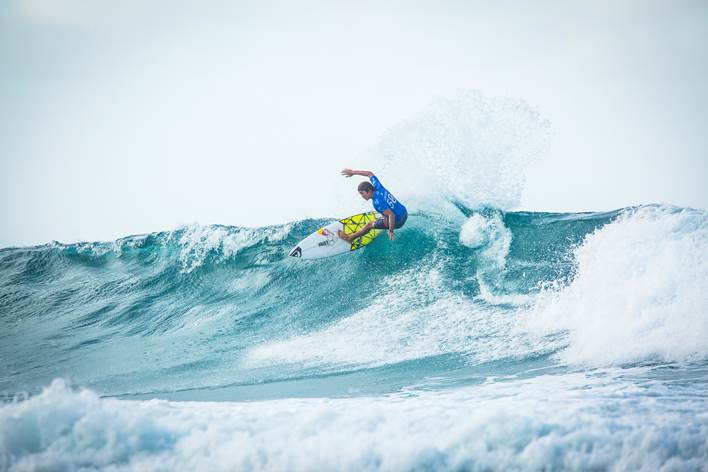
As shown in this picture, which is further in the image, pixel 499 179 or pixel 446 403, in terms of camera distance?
pixel 499 179

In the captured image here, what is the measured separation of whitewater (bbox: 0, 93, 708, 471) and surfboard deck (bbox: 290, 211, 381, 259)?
8.0 inches

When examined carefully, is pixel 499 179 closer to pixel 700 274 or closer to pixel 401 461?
pixel 700 274

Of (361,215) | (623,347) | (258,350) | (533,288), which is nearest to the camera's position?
(623,347)

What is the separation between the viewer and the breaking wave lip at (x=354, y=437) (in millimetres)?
3027

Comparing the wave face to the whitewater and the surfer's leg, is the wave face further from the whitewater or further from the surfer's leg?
the surfer's leg

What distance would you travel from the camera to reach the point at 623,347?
5.36 metres

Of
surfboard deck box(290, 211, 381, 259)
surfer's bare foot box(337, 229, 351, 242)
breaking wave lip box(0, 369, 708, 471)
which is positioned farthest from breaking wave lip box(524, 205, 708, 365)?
surfer's bare foot box(337, 229, 351, 242)

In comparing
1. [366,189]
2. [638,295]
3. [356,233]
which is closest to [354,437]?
[638,295]

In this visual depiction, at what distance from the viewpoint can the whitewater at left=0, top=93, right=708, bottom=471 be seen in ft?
10.4

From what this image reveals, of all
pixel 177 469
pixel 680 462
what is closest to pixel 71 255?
pixel 177 469

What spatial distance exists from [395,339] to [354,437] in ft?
10.7

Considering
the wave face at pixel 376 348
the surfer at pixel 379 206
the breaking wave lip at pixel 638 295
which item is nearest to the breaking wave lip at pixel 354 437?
the wave face at pixel 376 348

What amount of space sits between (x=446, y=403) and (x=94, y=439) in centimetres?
252

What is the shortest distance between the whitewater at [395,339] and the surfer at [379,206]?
485 millimetres
